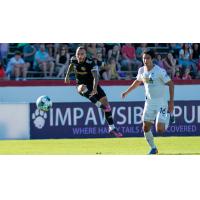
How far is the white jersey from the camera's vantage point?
1424 centimetres

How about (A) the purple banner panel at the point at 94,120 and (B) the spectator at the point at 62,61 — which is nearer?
(A) the purple banner panel at the point at 94,120

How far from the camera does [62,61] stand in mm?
22984

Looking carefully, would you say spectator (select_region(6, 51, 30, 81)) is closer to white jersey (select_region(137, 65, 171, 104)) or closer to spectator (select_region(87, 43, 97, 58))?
spectator (select_region(87, 43, 97, 58))

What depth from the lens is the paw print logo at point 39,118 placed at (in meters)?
20.8

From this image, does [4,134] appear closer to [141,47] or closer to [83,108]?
[83,108]

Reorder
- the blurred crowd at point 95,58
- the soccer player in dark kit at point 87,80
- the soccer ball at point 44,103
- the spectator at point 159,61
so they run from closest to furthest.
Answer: the soccer player in dark kit at point 87,80, the soccer ball at point 44,103, the blurred crowd at point 95,58, the spectator at point 159,61

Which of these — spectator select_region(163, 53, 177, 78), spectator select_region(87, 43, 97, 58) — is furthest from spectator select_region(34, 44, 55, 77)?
spectator select_region(163, 53, 177, 78)

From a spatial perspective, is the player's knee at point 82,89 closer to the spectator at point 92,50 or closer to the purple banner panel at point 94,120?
the purple banner panel at point 94,120

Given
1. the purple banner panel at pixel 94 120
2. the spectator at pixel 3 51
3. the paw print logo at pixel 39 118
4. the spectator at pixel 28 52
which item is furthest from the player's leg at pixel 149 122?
the spectator at pixel 3 51

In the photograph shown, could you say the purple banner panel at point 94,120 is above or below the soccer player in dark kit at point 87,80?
below

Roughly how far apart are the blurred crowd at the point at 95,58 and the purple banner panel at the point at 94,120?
1892 mm

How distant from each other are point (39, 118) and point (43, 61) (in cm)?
273

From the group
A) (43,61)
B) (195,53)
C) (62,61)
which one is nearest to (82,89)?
(62,61)

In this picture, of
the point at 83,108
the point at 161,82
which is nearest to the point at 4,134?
the point at 83,108
